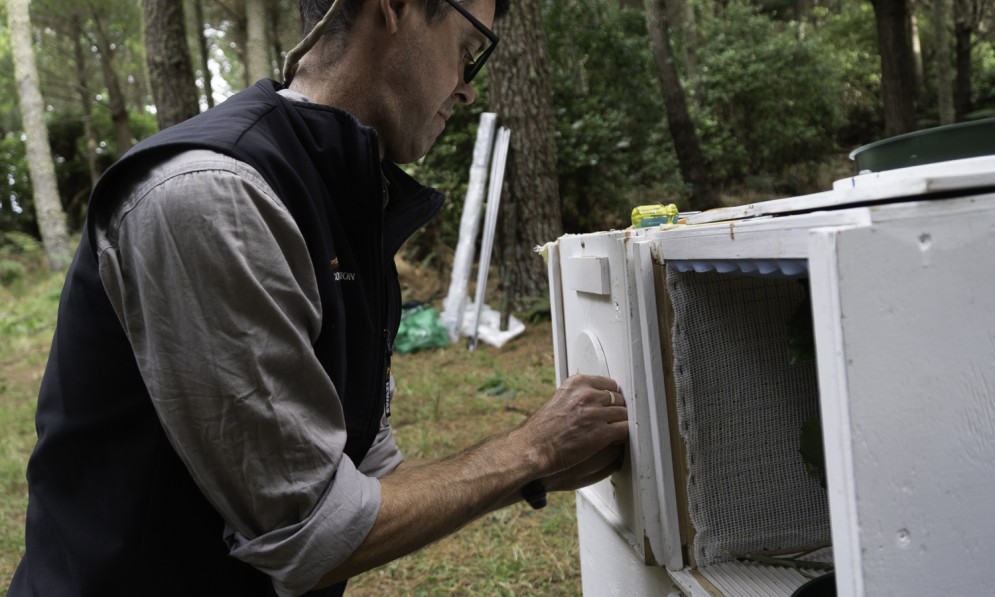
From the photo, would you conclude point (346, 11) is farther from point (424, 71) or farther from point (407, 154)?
point (407, 154)

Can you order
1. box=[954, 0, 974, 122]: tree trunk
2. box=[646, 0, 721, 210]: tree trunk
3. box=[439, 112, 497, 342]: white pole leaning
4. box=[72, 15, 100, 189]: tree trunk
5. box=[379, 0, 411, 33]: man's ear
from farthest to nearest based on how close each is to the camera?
box=[72, 15, 100, 189]: tree trunk → box=[954, 0, 974, 122]: tree trunk → box=[646, 0, 721, 210]: tree trunk → box=[439, 112, 497, 342]: white pole leaning → box=[379, 0, 411, 33]: man's ear

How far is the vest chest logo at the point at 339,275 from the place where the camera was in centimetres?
115

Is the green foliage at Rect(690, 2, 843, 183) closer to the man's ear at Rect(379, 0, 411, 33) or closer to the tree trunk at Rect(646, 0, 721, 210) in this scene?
Result: the tree trunk at Rect(646, 0, 721, 210)

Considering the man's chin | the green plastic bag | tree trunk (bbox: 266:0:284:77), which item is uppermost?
tree trunk (bbox: 266:0:284:77)

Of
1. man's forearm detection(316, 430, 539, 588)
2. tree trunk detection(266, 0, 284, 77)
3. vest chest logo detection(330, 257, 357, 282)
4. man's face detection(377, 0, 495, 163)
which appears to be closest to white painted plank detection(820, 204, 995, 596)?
man's forearm detection(316, 430, 539, 588)

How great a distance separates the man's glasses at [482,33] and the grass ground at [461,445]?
174 centimetres

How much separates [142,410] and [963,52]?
1570 centimetres

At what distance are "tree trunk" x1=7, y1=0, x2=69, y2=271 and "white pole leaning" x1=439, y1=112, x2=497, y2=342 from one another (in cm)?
940

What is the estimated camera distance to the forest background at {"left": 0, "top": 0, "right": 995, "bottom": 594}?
6113 millimetres

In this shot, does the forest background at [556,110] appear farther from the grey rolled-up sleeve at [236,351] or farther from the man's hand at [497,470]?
the grey rolled-up sleeve at [236,351]

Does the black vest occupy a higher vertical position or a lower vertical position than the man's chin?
lower

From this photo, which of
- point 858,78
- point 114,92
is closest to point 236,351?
point 114,92

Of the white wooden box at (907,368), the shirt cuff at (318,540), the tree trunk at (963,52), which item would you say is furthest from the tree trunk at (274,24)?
the white wooden box at (907,368)

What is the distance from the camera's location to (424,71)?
4.42ft
